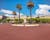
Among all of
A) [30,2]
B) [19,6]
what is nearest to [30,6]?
[30,2]

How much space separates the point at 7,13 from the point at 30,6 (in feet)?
206

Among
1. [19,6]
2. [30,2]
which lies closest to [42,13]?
[19,6]

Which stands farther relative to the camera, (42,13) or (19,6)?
(42,13)

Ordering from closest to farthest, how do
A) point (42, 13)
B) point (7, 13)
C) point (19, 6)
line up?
point (19, 6) < point (42, 13) < point (7, 13)

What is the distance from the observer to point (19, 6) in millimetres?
60250

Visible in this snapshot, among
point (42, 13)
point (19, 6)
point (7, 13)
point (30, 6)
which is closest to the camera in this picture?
point (30, 6)

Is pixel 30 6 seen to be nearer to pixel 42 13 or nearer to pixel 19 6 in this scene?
pixel 19 6

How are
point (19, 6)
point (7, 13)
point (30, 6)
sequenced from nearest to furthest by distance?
point (30, 6)
point (19, 6)
point (7, 13)

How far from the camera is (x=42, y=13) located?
9119cm

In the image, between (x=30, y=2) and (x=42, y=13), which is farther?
(x=42, y=13)

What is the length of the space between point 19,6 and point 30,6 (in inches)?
651

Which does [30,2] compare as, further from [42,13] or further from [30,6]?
[42,13]

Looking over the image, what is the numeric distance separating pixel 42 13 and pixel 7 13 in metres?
25.7

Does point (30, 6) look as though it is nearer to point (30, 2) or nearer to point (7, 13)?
point (30, 2)
